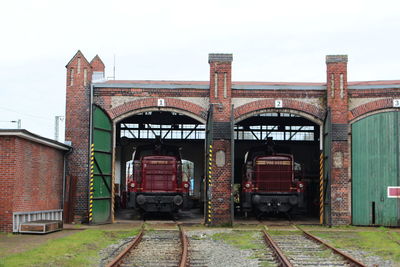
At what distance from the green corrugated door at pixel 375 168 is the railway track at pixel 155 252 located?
324 inches

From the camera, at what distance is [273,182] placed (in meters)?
24.5

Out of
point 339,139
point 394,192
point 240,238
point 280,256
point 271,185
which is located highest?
point 339,139

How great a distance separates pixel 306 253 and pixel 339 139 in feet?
31.6

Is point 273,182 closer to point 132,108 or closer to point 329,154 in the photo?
point 329,154

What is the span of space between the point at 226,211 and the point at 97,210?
16.7 ft

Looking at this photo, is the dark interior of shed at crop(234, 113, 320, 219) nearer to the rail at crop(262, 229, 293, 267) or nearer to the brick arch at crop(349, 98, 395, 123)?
the brick arch at crop(349, 98, 395, 123)

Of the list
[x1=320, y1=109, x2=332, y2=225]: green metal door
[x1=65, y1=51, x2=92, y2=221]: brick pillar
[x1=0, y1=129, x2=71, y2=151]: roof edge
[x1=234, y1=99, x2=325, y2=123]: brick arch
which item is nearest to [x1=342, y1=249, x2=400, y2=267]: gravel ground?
[x1=320, y1=109, x2=332, y2=225]: green metal door

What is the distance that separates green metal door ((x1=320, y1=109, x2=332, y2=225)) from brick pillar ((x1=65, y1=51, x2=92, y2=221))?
9.40 m

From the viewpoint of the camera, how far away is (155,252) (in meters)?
13.6

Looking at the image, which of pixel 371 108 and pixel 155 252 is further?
pixel 371 108

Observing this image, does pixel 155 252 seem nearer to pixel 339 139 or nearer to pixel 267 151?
pixel 339 139

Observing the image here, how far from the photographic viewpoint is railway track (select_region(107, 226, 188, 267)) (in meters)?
A: 11.8

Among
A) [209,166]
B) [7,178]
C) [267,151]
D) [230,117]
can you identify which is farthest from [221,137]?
[7,178]

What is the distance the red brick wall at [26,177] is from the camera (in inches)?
683
